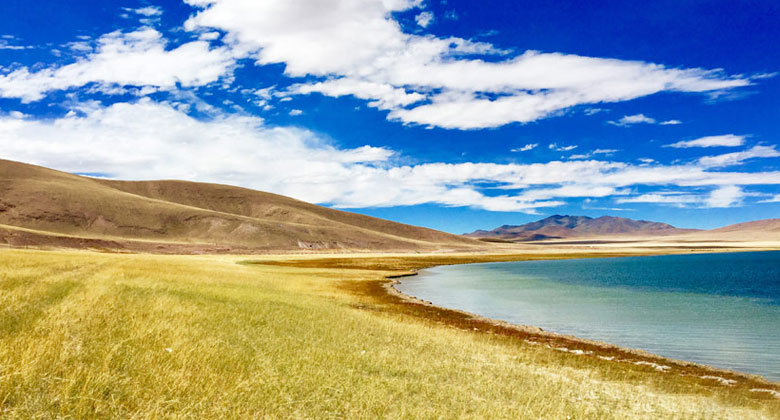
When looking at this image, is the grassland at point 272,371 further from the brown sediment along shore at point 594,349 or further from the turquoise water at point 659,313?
the turquoise water at point 659,313

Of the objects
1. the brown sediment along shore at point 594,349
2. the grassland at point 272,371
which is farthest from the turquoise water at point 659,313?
the grassland at point 272,371

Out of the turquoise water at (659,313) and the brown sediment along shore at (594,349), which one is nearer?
the brown sediment along shore at (594,349)

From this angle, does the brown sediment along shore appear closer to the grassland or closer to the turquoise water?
the grassland

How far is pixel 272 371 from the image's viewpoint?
11.0 meters

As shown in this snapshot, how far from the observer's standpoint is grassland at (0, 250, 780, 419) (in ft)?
26.7

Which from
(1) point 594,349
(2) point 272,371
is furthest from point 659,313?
(2) point 272,371

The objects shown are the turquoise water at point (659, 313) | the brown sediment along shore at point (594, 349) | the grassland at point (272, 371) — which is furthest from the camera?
the turquoise water at point (659, 313)

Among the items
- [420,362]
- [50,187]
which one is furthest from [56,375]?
[50,187]

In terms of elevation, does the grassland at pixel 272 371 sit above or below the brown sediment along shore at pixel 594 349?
above

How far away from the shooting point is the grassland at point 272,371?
26.7 ft

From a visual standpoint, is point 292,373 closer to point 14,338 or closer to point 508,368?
point 14,338

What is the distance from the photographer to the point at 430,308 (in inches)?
1532

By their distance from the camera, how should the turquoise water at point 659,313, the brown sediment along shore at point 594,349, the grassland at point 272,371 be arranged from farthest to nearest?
1. the turquoise water at point 659,313
2. the brown sediment along shore at point 594,349
3. the grassland at point 272,371

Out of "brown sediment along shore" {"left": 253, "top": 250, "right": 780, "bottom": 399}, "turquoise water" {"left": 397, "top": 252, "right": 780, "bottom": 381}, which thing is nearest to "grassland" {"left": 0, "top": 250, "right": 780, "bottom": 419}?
"brown sediment along shore" {"left": 253, "top": 250, "right": 780, "bottom": 399}
